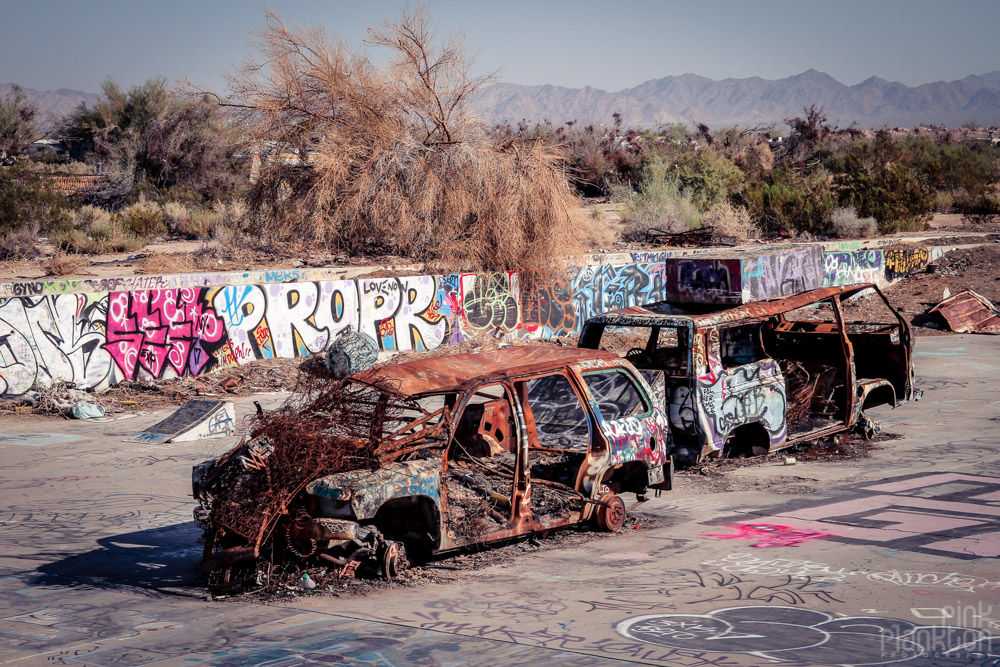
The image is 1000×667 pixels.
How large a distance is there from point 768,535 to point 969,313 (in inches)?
646

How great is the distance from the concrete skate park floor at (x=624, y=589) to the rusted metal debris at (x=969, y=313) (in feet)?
39.0

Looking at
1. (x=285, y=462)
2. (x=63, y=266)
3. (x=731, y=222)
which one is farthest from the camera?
(x=731, y=222)

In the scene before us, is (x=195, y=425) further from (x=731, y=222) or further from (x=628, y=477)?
(x=731, y=222)

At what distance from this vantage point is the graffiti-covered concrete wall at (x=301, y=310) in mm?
15148

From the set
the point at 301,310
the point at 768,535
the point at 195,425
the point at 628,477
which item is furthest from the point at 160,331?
the point at 768,535

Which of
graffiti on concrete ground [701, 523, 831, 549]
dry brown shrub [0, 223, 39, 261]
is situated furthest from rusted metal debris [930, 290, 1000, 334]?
dry brown shrub [0, 223, 39, 261]

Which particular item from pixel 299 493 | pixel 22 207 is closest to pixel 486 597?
pixel 299 493

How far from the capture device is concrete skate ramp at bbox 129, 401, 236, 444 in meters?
12.9

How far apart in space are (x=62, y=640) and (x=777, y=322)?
908cm

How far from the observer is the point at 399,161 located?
23969mm

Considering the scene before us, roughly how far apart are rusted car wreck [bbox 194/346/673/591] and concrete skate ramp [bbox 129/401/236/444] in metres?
5.91

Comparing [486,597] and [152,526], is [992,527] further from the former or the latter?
[152,526]

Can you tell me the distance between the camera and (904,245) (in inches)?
1204

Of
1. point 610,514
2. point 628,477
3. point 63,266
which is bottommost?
point 610,514
